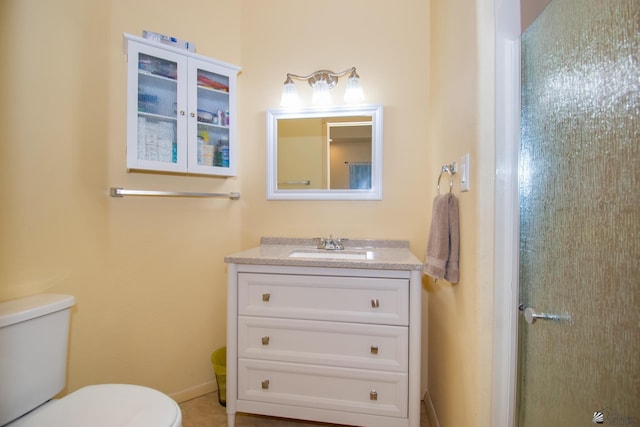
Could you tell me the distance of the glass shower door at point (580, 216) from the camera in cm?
56

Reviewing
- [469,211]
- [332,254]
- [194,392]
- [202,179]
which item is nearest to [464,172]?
Result: [469,211]

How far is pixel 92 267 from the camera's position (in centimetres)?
152

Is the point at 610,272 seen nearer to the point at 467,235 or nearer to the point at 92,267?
the point at 467,235

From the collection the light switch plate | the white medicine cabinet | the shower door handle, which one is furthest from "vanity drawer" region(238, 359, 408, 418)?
the white medicine cabinet

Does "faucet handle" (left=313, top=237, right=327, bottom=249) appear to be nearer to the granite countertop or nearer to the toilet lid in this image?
the granite countertop

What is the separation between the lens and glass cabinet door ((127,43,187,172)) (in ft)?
4.94

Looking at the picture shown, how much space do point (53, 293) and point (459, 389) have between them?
71.6 inches

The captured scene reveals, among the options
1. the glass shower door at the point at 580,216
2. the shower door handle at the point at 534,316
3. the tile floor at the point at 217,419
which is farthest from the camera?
the tile floor at the point at 217,419

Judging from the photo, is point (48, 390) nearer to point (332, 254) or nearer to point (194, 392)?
point (194, 392)

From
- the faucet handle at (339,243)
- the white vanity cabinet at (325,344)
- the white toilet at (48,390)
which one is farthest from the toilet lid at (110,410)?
the faucet handle at (339,243)

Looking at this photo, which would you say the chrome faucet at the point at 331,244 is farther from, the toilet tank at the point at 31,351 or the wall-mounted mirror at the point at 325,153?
the toilet tank at the point at 31,351

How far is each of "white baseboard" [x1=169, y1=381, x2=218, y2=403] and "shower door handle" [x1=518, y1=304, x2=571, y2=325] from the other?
1.83 meters

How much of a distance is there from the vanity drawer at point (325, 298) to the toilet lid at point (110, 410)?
52 cm

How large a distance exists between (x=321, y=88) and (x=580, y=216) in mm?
1591
